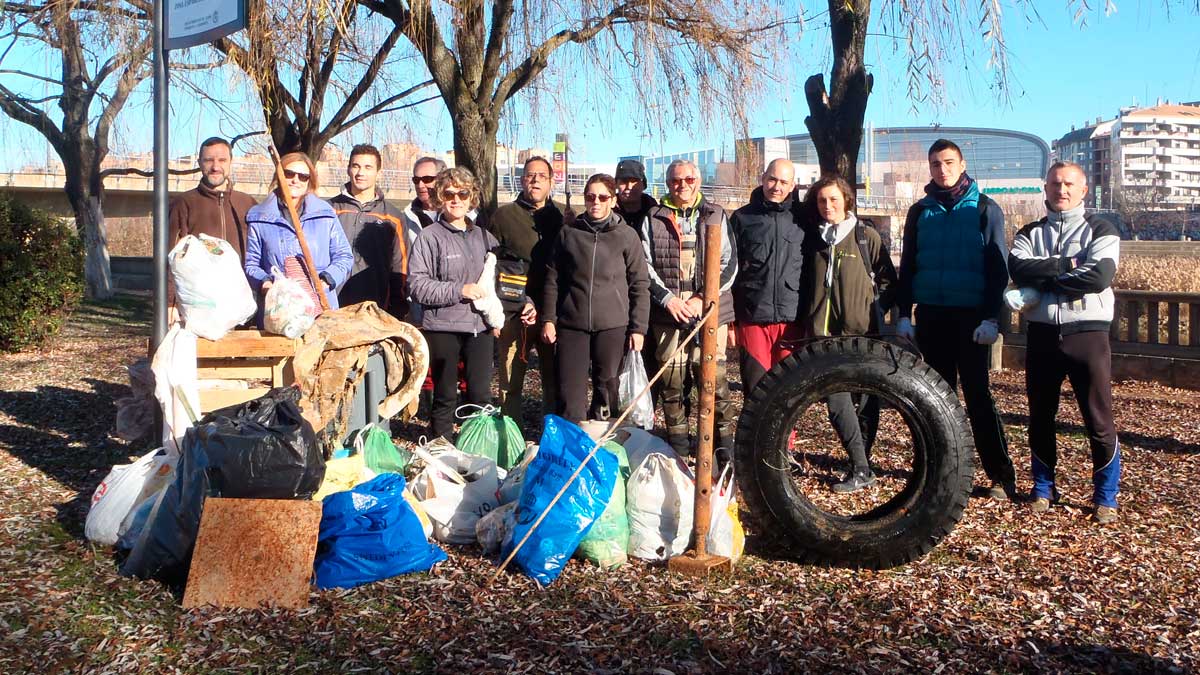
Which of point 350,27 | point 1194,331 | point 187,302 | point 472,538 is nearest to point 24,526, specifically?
point 187,302

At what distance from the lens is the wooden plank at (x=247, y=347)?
5441 mm

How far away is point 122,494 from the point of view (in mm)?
4793

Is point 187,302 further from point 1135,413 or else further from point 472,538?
point 1135,413

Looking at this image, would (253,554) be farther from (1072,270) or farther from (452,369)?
(1072,270)

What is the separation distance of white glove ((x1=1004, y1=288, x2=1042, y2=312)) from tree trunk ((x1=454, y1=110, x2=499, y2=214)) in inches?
187

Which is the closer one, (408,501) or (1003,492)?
(408,501)

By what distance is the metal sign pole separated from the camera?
221 inches

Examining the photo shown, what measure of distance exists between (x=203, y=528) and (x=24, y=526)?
1596 millimetres

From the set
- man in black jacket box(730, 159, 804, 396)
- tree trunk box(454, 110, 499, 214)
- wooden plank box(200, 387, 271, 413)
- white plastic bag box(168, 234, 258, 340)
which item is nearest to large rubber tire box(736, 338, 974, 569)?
man in black jacket box(730, 159, 804, 396)

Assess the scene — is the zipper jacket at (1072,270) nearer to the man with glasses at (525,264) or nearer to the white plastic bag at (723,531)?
the white plastic bag at (723,531)

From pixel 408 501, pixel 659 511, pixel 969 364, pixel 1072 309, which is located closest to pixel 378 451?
pixel 408 501

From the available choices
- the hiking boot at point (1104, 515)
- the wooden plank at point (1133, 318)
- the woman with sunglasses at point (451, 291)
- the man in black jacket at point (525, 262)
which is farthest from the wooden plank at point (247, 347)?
the wooden plank at point (1133, 318)

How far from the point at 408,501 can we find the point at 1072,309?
11.0 ft

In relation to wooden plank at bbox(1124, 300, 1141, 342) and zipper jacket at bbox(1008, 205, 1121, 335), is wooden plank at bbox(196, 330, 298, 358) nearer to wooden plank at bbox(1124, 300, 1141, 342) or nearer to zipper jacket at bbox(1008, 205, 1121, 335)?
zipper jacket at bbox(1008, 205, 1121, 335)
